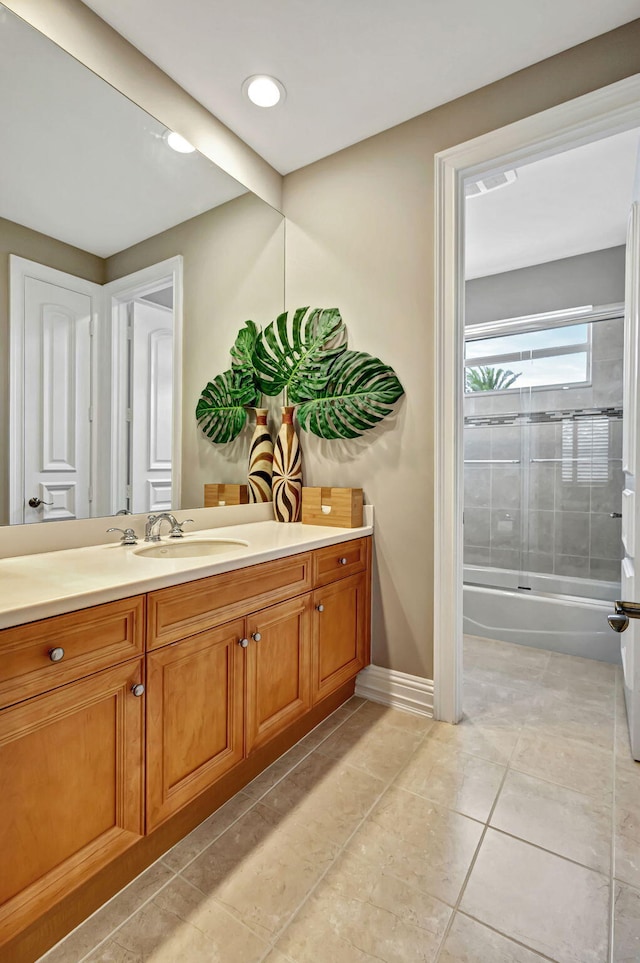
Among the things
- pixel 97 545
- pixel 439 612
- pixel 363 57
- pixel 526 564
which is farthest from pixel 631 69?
pixel 526 564

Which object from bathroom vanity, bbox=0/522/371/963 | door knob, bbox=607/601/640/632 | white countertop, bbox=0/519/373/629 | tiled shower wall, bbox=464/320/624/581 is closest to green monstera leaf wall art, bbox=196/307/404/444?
white countertop, bbox=0/519/373/629

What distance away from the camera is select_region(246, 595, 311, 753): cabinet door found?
1.53m

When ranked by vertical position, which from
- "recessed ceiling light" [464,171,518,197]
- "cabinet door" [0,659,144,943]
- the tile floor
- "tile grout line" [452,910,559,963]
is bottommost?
"tile grout line" [452,910,559,963]

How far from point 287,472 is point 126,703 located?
140 centimetres

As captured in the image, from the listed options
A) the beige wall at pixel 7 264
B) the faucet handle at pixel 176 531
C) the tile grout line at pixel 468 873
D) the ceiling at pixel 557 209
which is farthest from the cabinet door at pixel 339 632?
the ceiling at pixel 557 209

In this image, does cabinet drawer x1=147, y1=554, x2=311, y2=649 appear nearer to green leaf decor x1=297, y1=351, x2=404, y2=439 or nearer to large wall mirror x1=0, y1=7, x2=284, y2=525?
large wall mirror x1=0, y1=7, x2=284, y2=525

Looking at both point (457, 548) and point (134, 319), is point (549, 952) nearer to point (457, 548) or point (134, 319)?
point (457, 548)

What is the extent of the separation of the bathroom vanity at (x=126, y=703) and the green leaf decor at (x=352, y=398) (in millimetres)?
666

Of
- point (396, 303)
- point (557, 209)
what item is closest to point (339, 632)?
point (396, 303)

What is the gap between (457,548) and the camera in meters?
2.01

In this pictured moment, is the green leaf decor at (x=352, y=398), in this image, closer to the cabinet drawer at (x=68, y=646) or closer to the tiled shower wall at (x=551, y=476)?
the cabinet drawer at (x=68, y=646)

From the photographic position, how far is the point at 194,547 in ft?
6.16

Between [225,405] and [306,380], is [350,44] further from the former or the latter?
[225,405]

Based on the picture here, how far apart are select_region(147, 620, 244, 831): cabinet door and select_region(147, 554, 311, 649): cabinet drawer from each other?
1.5 inches
